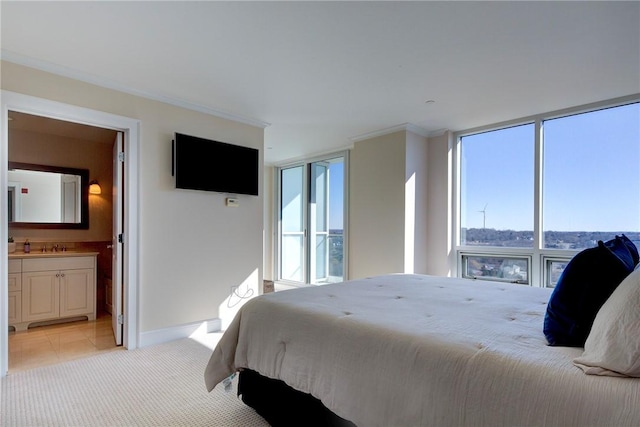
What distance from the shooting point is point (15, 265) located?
361cm

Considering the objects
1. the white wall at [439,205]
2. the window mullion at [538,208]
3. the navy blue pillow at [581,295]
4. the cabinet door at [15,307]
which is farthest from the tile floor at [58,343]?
the window mullion at [538,208]

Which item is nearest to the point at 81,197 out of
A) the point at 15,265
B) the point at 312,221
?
the point at 15,265

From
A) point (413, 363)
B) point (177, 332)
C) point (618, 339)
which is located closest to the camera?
point (618, 339)

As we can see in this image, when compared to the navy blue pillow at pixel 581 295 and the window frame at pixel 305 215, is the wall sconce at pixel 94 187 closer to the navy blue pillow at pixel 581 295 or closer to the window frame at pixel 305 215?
the window frame at pixel 305 215

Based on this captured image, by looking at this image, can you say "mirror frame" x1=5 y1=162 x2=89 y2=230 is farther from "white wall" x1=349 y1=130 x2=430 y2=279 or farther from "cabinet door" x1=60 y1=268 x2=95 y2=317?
"white wall" x1=349 y1=130 x2=430 y2=279

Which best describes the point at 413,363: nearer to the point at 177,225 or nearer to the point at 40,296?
the point at 177,225

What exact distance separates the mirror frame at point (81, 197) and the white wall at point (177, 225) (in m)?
1.97

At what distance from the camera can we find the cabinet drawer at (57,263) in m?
3.69

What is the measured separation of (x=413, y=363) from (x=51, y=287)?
4.14 meters

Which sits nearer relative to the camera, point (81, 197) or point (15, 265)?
point (15, 265)

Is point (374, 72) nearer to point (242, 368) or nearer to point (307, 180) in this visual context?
point (242, 368)

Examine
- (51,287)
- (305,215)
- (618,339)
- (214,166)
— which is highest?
(214,166)

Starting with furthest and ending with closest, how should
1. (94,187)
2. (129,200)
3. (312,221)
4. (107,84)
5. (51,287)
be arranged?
(312,221) → (94,187) → (51,287) → (129,200) → (107,84)

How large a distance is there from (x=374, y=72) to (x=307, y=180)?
131 inches
